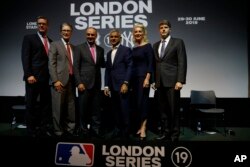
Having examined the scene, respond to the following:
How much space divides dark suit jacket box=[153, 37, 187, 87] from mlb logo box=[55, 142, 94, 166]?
1.31m

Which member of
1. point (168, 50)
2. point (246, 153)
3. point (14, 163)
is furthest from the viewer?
point (168, 50)

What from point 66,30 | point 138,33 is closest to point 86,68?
point 66,30

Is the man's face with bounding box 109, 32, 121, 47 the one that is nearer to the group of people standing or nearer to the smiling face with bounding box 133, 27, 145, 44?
the group of people standing

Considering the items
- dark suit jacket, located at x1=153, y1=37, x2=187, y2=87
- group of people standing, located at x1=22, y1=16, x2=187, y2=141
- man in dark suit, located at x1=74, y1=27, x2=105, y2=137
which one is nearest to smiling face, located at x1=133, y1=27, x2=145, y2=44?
group of people standing, located at x1=22, y1=16, x2=187, y2=141

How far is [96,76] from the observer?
138 inches

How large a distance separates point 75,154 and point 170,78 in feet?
4.92

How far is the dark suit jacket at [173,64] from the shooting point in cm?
331

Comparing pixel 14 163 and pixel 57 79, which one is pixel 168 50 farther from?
pixel 14 163

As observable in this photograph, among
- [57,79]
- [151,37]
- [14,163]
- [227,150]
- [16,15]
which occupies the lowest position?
[14,163]

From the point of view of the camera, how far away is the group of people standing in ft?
11.1

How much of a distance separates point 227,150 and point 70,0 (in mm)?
3789

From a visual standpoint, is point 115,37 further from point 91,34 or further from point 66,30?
point 66,30

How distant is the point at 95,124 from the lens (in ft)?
11.5

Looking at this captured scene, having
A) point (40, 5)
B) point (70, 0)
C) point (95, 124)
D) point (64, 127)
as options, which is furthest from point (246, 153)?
point (40, 5)
